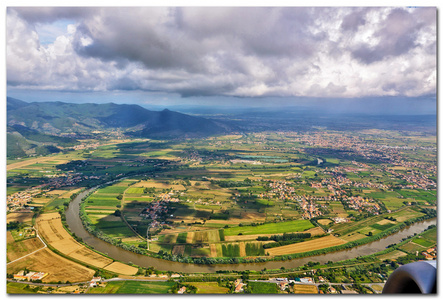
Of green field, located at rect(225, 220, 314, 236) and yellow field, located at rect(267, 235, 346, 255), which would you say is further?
green field, located at rect(225, 220, 314, 236)

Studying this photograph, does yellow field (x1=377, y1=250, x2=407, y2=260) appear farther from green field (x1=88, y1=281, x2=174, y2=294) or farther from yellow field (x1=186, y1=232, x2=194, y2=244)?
green field (x1=88, y1=281, x2=174, y2=294)

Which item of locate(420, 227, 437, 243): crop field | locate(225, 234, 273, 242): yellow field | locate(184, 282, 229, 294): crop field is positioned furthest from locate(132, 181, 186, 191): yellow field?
locate(420, 227, 437, 243): crop field

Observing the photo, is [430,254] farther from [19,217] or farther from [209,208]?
[19,217]

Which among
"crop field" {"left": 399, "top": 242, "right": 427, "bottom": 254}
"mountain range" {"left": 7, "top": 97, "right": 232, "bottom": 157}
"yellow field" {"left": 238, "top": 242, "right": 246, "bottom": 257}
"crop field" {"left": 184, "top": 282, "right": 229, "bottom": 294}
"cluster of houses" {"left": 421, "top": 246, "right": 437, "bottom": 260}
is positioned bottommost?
"yellow field" {"left": 238, "top": 242, "right": 246, "bottom": 257}

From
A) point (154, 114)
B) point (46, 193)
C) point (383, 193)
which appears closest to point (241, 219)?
point (383, 193)

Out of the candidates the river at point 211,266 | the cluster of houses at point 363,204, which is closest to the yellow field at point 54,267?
the river at point 211,266

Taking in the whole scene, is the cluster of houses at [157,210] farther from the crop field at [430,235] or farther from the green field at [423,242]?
the crop field at [430,235]

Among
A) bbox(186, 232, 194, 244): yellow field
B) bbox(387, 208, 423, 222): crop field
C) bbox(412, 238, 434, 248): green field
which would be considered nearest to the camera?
bbox(186, 232, 194, 244): yellow field
